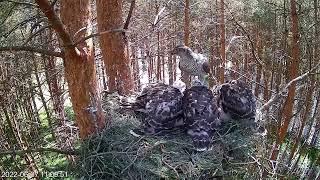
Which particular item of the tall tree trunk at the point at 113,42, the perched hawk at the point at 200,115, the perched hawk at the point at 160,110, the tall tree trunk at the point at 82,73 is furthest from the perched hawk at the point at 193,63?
the tall tree trunk at the point at 113,42

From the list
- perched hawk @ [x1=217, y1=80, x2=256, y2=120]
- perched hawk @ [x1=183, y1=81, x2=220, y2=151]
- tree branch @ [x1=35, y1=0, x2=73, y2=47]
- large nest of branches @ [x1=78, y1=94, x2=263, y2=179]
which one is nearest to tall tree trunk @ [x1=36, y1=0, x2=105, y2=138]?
large nest of branches @ [x1=78, y1=94, x2=263, y2=179]

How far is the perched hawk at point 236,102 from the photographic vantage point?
3.67 metres

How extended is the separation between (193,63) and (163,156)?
1.04 m

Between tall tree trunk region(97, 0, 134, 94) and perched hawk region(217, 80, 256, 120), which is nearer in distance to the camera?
perched hawk region(217, 80, 256, 120)

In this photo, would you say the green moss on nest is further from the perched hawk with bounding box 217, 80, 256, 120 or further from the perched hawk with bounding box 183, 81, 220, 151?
the perched hawk with bounding box 217, 80, 256, 120

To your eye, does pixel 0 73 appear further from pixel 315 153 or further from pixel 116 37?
pixel 315 153

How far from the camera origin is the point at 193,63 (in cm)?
368

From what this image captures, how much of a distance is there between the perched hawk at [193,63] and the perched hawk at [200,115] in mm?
147

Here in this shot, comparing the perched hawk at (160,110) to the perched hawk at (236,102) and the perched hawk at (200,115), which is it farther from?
the perched hawk at (236,102)

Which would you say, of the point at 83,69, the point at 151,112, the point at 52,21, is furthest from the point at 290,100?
the point at 52,21

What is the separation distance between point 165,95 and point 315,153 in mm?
10797

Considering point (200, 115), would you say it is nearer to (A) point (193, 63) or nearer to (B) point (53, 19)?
(A) point (193, 63)

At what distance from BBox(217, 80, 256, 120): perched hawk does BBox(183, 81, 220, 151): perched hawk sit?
173 mm

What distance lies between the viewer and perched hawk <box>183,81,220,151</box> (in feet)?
10.8
